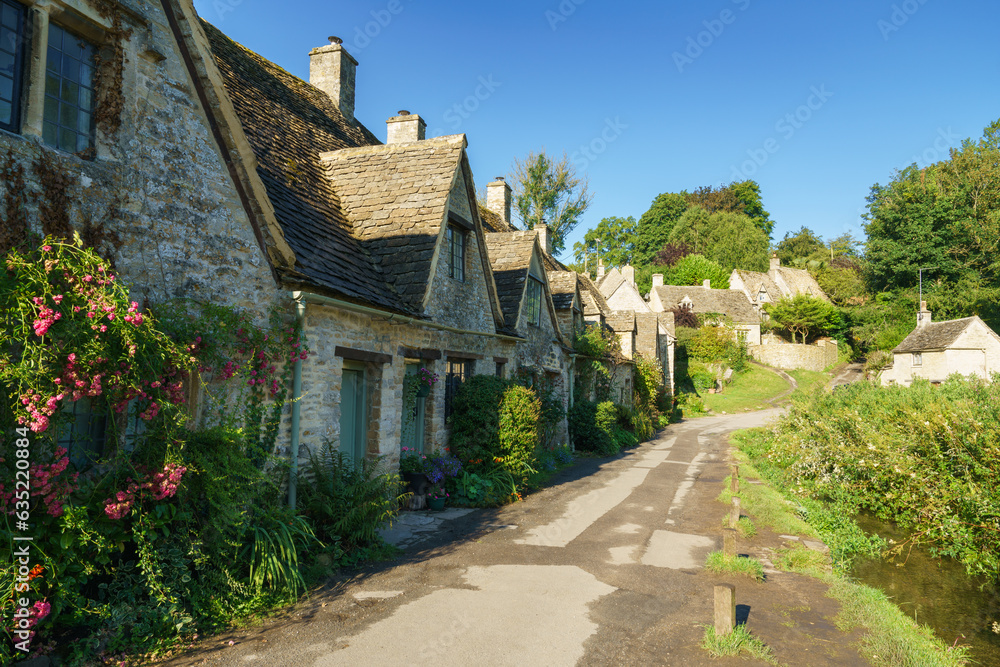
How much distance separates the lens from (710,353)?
44.7 m

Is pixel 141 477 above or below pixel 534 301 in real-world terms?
below

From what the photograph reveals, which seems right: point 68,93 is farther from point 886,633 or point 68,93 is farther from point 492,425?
point 886,633

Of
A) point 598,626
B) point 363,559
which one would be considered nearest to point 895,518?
point 598,626

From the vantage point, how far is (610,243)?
66.9 m

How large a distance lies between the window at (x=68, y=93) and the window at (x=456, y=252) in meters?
6.77

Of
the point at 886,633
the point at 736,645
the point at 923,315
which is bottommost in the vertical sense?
the point at 886,633

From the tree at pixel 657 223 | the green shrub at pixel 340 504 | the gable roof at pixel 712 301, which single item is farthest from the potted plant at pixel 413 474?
the tree at pixel 657 223

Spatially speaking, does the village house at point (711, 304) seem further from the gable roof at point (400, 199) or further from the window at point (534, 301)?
the gable roof at point (400, 199)

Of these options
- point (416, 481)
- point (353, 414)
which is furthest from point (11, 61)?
point (416, 481)

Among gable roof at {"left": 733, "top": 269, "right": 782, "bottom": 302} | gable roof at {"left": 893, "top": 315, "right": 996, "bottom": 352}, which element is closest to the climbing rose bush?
gable roof at {"left": 893, "top": 315, "right": 996, "bottom": 352}

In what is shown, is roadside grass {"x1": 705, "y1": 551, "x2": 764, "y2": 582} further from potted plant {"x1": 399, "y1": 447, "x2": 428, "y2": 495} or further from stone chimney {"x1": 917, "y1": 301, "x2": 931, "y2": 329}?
stone chimney {"x1": 917, "y1": 301, "x2": 931, "y2": 329}

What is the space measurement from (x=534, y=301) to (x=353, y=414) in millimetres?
8623

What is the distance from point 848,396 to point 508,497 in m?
11.3

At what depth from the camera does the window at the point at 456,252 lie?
11789 millimetres
